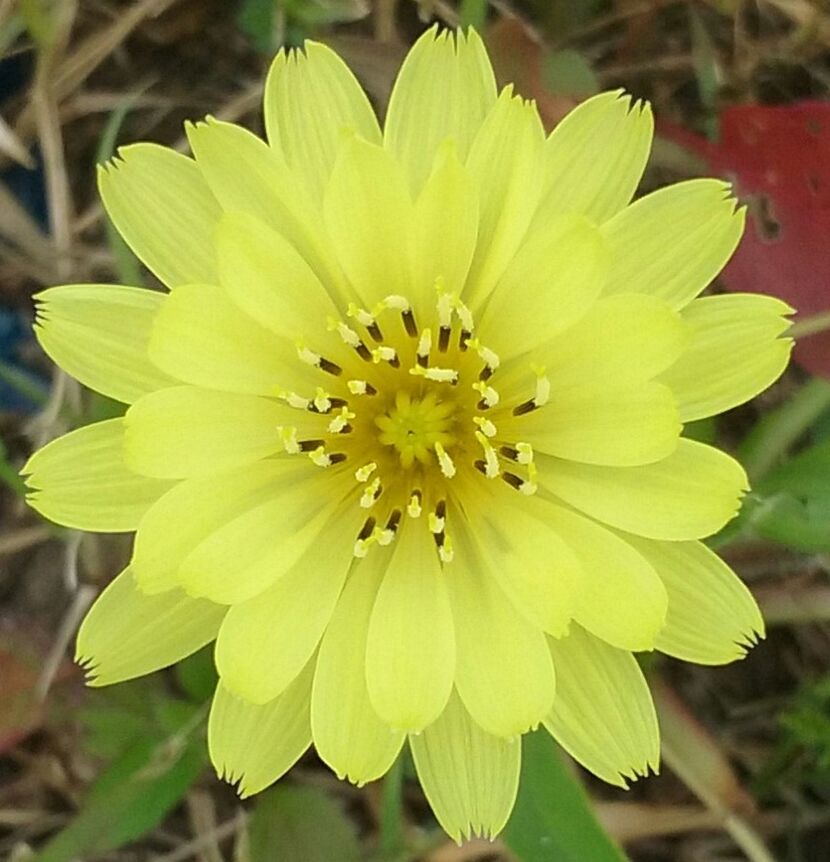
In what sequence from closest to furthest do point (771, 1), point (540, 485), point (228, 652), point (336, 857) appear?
point (228, 652)
point (540, 485)
point (336, 857)
point (771, 1)

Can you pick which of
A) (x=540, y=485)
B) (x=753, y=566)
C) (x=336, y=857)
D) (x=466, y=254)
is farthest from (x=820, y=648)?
(x=466, y=254)

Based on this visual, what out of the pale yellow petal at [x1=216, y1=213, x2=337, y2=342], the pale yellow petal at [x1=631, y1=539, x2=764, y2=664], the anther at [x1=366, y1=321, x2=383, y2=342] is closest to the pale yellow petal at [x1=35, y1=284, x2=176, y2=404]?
the pale yellow petal at [x1=216, y1=213, x2=337, y2=342]

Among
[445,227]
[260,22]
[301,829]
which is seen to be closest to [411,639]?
[445,227]

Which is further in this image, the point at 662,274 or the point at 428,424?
the point at 428,424

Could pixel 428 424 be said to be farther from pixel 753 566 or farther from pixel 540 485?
pixel 753 566

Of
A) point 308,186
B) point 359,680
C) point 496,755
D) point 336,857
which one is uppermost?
point 308,186

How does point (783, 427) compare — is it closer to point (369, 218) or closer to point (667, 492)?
point (667, 492)

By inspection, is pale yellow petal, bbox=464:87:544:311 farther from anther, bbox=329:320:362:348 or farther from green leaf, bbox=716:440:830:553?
green leaf, bbox=716:440:830:553

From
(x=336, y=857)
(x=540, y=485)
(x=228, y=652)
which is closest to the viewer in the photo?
(x=228, y=652)
